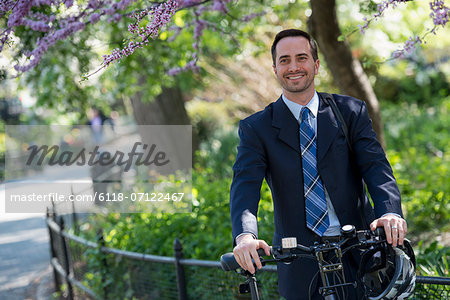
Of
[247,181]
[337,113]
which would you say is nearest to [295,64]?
[337,113]

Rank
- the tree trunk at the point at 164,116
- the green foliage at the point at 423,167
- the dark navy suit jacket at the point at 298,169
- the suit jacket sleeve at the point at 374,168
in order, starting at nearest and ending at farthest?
the suit jacket sleeve at the point at 374,168
the dark navy suit jacket at the point at 298,169
the green foliage at the point at 423,167
the tree trunk at the point at 164,116

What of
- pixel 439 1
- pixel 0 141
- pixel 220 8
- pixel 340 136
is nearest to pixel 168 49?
pixel 220 8

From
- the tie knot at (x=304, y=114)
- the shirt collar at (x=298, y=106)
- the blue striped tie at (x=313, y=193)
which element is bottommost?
the blue striped tie at (x=313, y=193)

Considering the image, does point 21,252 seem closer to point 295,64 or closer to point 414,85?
point 295,64

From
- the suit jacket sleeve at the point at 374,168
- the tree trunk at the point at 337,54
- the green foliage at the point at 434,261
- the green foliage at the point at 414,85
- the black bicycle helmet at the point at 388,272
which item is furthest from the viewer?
the green foliage at the point at 414,85

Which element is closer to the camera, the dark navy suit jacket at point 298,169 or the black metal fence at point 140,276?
the dark navy suit jacket at point 298,169

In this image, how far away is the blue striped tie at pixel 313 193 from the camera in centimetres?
246

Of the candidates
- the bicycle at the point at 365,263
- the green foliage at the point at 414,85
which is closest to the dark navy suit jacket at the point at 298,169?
the bicycle at the point at 365,263

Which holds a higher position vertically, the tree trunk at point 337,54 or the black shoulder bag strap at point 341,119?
the tree trunk at point 337,54

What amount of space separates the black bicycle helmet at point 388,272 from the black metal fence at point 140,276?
931 mm

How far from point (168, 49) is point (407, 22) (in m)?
3.67

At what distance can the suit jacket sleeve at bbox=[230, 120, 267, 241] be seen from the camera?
7.61ft

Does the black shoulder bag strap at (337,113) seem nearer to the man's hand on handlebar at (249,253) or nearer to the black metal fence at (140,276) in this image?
the man's hand on handlebar at (249,253)

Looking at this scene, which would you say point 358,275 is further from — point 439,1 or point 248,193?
point 439,1
